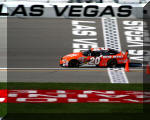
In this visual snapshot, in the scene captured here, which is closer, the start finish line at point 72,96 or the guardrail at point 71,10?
the start finish line at point 72,96

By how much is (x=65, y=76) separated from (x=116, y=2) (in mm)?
11245

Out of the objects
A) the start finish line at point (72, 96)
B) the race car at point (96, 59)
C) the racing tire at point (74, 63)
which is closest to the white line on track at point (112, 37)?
the race car at point (96, 59)

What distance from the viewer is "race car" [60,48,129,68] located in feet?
63.9

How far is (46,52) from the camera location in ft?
73.5

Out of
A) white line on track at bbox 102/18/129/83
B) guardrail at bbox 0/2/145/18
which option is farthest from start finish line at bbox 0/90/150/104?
guardrail at bbox 0/2/145/18

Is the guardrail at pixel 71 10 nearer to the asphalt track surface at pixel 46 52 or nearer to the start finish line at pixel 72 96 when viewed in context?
the asphalt track surface at pixel 46 52

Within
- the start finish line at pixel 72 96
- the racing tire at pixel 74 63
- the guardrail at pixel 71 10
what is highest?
the guardrail at pixel 71 10

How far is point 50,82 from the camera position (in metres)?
16.8

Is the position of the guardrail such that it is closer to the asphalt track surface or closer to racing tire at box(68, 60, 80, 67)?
the asphalt track surface

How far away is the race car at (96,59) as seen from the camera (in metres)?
19.5

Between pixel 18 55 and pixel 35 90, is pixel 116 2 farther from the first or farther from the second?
pixel 35 90

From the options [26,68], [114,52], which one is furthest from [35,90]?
[114,52]

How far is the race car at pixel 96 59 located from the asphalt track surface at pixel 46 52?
0.35m

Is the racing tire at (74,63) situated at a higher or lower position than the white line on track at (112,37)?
lower
